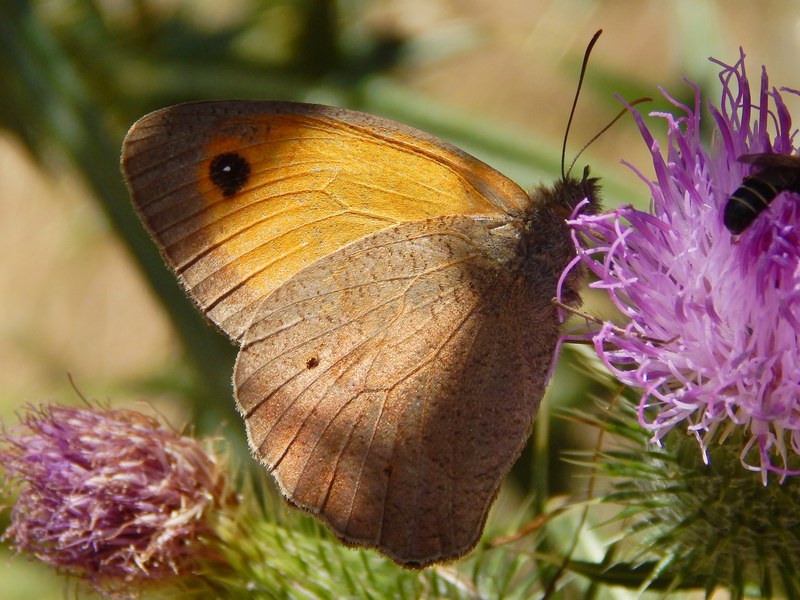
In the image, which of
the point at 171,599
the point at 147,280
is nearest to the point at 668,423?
the point at 171,599

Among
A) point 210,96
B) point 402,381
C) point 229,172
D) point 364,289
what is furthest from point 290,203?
point 210,96

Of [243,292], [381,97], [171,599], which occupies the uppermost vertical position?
[381,97]

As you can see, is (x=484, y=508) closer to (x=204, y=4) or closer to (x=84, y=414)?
(x=84, y=414)

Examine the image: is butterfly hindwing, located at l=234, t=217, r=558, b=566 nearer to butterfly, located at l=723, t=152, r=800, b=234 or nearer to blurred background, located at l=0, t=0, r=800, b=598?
butterfly, located at l=723, t=152, r=800, b=234

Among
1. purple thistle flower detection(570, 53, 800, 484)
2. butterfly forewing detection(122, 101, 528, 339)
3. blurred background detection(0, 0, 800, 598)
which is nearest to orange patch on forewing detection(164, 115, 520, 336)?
butterfly forewing detection(122, 101, 528, 339)

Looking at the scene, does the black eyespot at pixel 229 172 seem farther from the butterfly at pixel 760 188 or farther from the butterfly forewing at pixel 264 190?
the butterfly at pixel 760 188

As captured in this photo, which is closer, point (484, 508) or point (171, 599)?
point (484, 508)
